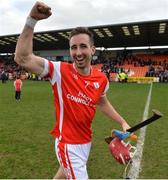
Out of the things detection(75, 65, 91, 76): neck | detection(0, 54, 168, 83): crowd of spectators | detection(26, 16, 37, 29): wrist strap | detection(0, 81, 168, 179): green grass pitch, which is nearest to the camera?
detection(26, 16, 37, 29): wrist strap

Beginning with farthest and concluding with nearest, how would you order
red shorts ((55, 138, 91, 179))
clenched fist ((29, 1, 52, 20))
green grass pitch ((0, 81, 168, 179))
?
green grass pitch ((0, 81, 168, 179)) < red shorts ((55, 138, 91, 179)) < clenched fist ((29, 1, 52, 20))

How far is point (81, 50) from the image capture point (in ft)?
11.8

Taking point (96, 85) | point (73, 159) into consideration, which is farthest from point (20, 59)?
point (73, 159)

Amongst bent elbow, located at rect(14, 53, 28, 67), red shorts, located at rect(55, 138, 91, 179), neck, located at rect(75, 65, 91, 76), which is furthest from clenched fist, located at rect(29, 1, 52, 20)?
red shorts, located at rect(55, 138, 91, 179)

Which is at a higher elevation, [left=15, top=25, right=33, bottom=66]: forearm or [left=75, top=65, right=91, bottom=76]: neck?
[left=15, top=25, right=33, bottom=66]: forearm

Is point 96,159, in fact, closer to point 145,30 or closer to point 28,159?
point 28,159

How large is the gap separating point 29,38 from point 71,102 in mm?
808

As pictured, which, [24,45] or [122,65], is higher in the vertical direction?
[24,45]

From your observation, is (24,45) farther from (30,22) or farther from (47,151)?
(47,151)

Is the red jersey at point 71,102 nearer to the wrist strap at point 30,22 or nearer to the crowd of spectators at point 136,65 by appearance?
the wrist strap at point 30,22

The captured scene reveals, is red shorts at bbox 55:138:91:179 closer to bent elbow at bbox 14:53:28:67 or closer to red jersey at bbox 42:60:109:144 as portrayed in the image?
red jersey at bbox 42:60:109:144

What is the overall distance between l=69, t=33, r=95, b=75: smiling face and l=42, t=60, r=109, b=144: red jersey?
0.36 ft

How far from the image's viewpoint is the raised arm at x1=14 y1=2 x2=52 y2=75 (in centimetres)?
294

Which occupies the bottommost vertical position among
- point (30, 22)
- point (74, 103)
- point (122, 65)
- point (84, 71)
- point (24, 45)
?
point (122, 65)
